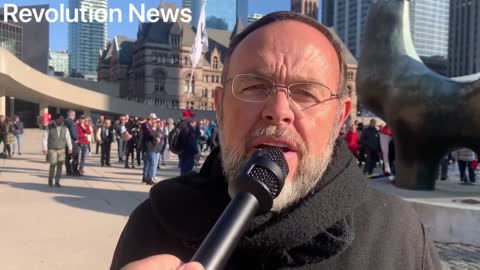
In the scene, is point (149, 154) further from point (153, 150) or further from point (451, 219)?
point (451, 219)

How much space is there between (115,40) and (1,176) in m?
96.1

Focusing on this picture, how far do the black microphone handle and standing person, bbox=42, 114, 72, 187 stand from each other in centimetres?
977

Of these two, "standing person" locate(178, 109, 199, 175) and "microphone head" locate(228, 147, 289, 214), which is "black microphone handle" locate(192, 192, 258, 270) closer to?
"microphone head" locate(228, 147, 289, 214)

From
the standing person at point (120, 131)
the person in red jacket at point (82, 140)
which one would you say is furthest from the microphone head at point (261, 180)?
the standing person at point (120, 131)

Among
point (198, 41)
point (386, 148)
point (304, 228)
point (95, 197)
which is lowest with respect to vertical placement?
point (95, 197)

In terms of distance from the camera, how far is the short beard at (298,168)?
1.30 meters

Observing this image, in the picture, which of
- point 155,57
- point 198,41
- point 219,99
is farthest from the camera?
point 155,57

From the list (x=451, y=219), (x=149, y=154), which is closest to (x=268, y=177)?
(x=451, y=219)

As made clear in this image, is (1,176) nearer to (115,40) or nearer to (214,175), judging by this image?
(214,175)

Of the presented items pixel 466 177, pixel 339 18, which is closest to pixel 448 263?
pixel 466 177

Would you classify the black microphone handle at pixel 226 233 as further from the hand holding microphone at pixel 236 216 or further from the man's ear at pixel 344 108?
the man's ear at pixel 344 108

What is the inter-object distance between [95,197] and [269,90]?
8243 millimetres

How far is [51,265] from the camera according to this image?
502cm

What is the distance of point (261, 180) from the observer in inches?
39.1
